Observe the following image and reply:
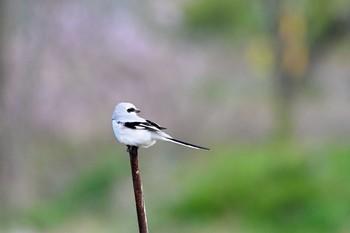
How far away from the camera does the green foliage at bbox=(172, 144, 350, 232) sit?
12039 millimetres

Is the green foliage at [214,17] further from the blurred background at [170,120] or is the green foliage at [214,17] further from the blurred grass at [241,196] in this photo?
the blurred grass at [241,196]

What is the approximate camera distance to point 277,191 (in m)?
13.0

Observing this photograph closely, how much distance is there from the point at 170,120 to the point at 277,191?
885 cm

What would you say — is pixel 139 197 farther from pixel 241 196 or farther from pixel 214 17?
pixel 214 17

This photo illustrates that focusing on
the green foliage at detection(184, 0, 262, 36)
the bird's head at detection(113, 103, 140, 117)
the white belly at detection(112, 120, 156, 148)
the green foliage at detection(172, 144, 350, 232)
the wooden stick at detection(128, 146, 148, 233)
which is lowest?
the wooden stick at detection(128, 146, 148, 233)

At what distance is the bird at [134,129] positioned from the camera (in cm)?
180

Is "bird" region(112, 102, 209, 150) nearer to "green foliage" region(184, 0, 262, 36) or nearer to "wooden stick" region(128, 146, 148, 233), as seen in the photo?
"wooden stick" region(128, 146, 148, 233)

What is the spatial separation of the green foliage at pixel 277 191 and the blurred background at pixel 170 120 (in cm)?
3

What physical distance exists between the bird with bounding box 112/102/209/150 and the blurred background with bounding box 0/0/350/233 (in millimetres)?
9367

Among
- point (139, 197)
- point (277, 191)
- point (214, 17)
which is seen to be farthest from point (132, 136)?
point (214, 17)

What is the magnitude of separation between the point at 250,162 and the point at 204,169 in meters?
0.84

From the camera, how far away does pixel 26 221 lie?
42.8 feet

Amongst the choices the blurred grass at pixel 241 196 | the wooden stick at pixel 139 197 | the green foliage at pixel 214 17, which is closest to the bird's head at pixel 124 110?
the wooden stick at pixel 139 197

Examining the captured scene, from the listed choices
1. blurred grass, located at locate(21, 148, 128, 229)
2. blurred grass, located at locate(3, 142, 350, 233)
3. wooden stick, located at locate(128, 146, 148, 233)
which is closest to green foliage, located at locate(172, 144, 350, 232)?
blurred grass, located at locate(3, 142, 350, 233)
